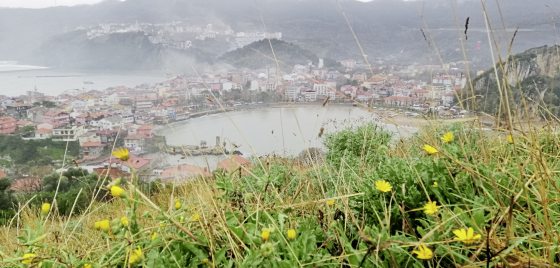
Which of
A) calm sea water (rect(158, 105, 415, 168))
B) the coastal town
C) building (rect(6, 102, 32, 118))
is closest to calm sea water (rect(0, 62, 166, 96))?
the coastal town

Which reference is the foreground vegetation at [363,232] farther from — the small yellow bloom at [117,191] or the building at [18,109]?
the building at [18,109]

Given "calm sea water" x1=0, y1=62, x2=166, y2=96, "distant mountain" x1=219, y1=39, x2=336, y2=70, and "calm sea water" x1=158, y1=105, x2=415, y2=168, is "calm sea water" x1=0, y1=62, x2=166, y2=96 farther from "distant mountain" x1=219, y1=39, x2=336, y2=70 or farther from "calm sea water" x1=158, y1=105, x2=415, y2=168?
"calm sea water" x1=158, y1=105, x2=415, y2=168

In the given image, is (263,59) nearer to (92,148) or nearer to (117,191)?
(92,148)

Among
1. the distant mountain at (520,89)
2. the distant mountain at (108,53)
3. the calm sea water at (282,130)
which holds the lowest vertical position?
the calm sea water at (282,130)

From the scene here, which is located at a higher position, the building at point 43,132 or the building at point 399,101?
the building at point 399,101

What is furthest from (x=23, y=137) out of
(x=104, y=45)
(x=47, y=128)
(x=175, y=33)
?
(x=104, y=45)

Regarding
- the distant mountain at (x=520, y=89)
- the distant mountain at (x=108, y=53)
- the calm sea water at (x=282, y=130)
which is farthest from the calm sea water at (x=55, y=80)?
the distant mountain at (x=520, y=89)

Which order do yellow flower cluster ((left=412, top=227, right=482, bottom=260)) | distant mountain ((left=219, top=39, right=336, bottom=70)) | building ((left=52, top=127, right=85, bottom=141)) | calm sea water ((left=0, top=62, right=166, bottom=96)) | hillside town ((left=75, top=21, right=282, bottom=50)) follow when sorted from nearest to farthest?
yellow flower cluster ((left=412, top=227, right=482, bottom=260)), building ((left=52, top=127, right=85, bottom=141)), distant mountain ((left=219, top=39, right=336, bottom=70)), calm sea water ((left=0, top=62, right=166, bottom=96)), hillside town ((left=75, top=21, right=282, bottom=50))

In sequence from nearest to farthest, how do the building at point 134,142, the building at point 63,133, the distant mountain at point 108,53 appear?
the building at point 134,142
the building at point 63,133
the distant mountain at point 108,53
